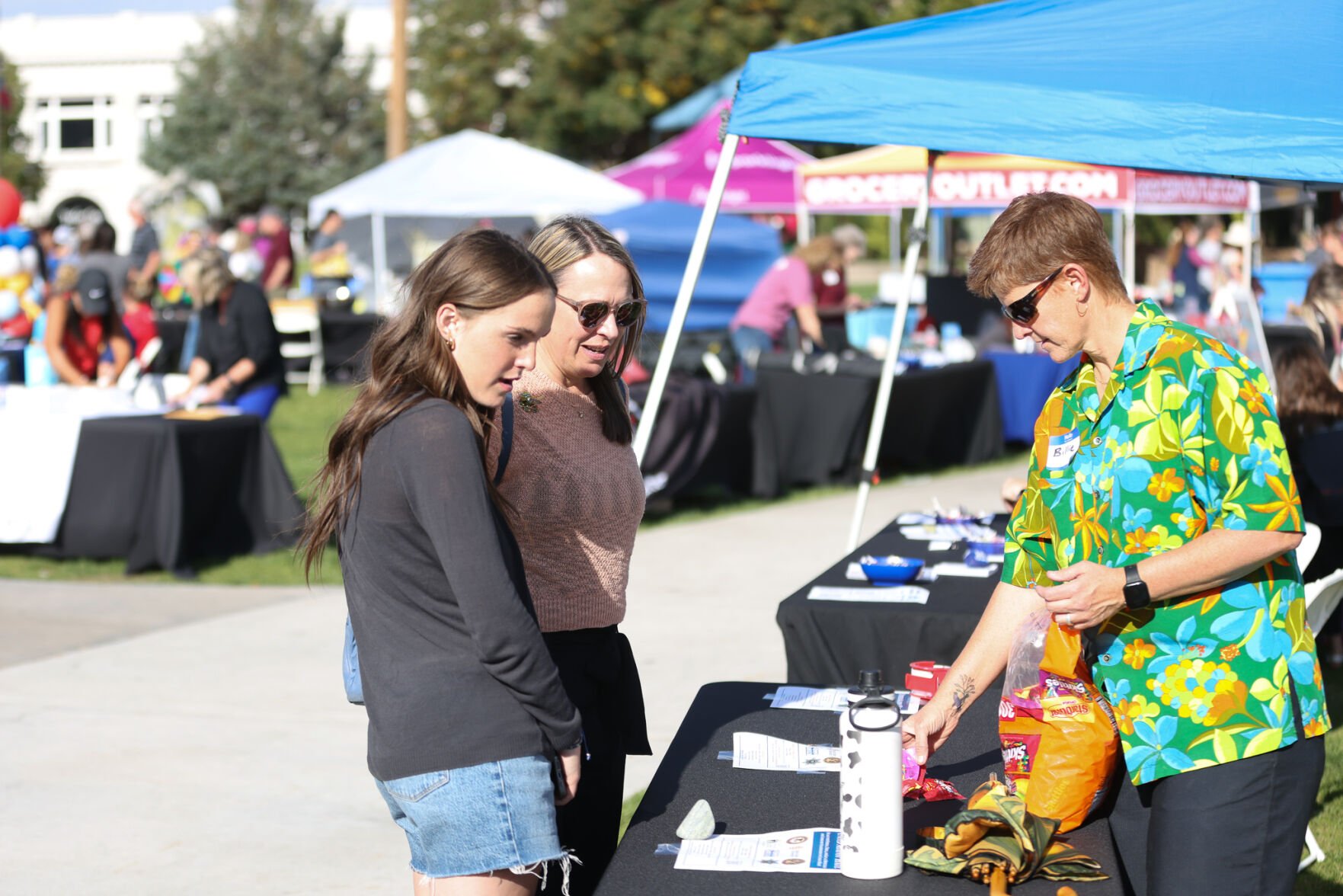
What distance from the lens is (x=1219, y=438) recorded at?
225 cm

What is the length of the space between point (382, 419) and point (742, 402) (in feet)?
25.8

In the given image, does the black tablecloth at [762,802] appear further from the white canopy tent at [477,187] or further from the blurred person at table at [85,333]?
the white canopy tent at [477,187]

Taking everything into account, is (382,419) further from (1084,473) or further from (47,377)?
(47,377)

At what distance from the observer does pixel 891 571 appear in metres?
4.28

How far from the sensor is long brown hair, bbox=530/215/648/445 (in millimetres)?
2752

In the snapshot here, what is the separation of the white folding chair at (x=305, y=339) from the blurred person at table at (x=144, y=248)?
4.35 feet

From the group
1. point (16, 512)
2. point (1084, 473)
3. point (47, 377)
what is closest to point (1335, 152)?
point (1084, 473)

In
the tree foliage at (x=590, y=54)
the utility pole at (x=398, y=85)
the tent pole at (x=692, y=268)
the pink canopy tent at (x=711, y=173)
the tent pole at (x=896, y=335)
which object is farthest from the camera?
the tree foliage at (x=590, y=54)

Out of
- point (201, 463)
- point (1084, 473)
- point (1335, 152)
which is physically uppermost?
point (1335, 152)

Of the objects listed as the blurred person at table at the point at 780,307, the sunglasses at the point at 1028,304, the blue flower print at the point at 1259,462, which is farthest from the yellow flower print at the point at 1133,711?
the blurred person at table at the point at 780,307

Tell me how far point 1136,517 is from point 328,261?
16205 mm

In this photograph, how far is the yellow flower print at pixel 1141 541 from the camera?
2.32 m

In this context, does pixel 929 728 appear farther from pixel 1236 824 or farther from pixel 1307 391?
pixel 1307 391

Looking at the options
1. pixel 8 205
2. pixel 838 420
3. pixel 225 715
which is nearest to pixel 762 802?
pixel 225 715
